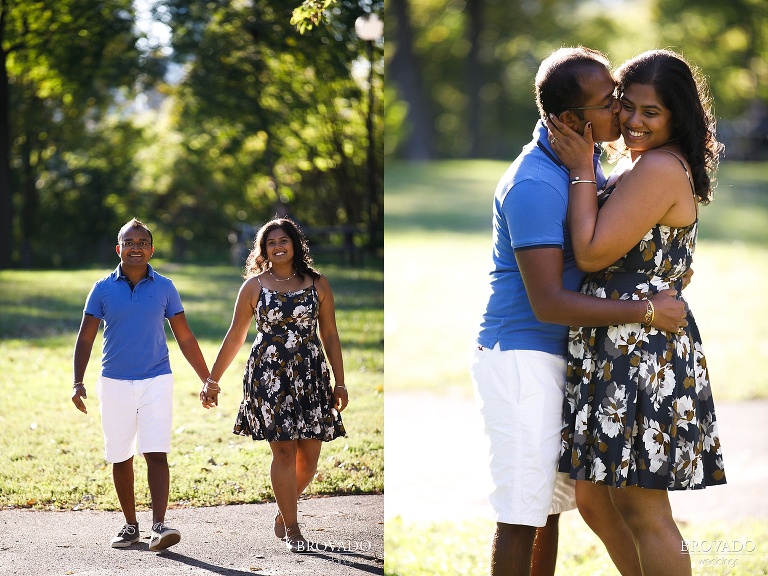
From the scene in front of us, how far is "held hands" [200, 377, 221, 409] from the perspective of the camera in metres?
3.77

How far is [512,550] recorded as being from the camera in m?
3.20

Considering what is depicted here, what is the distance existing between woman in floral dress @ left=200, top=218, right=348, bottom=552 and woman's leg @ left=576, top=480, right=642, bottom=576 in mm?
1066

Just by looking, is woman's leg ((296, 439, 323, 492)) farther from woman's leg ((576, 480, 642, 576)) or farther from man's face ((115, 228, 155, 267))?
woman's leg ((576, 480, 642, 576))

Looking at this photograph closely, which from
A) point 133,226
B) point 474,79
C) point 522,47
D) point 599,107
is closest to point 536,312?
point 599,107

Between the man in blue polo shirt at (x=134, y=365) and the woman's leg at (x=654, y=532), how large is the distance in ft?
5.62

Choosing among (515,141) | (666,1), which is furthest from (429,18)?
(666,1)

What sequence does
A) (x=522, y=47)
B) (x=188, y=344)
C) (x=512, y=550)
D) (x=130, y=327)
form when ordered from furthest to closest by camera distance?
1. (x=522, y=47)
2. (x=188, y=344)
3. (x=130, y=327)
4. (x=512, y=550)

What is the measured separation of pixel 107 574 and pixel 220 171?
1.71 meters

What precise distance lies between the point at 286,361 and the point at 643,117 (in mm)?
1655

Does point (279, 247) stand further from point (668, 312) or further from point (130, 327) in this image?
point (668, 312)

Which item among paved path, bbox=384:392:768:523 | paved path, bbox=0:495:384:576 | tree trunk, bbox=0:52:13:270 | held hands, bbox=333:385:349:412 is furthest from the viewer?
paved path, bbox=384:392:768:523

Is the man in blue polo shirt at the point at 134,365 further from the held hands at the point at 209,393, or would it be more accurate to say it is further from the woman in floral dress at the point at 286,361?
the woman in floral dress at the point at 286,361

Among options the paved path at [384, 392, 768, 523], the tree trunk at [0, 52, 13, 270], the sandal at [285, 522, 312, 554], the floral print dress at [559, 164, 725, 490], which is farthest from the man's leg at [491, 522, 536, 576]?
the tree trunk at [0, 52, 13, 270]

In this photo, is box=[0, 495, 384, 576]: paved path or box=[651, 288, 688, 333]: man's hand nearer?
box=[651, 288, 688, 333]: man's hand
